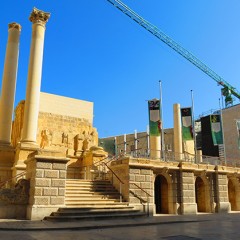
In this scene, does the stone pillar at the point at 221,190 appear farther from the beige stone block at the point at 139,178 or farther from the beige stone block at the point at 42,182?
the beige stone block at the point at 42,182

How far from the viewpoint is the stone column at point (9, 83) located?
22234mm

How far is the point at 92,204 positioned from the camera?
15891mm

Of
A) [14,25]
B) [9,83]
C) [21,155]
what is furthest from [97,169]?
[14,25]

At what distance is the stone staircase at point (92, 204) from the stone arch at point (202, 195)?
A: 8.58 meters

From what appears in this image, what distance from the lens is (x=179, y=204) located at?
2102cm

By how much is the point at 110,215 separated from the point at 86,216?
1.36 metres

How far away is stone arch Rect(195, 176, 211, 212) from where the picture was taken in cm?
2369

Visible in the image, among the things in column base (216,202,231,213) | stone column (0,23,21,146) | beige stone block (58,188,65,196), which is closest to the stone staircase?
beige stone block (58,188,65,196)

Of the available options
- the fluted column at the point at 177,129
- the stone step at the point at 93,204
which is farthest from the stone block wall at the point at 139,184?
the fluted column at the point at 177,129

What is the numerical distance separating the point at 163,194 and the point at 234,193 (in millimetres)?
9188

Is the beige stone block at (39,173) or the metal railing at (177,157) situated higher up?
the metal railing at (177,157)

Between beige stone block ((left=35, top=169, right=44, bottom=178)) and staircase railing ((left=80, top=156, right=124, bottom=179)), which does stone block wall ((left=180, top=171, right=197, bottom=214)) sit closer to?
staircase railing ((left=80, top=156, right=124, bottom=179))

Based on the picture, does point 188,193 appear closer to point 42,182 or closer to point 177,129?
point 42,182

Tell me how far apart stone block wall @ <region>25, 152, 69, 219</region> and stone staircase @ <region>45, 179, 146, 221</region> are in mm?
473
